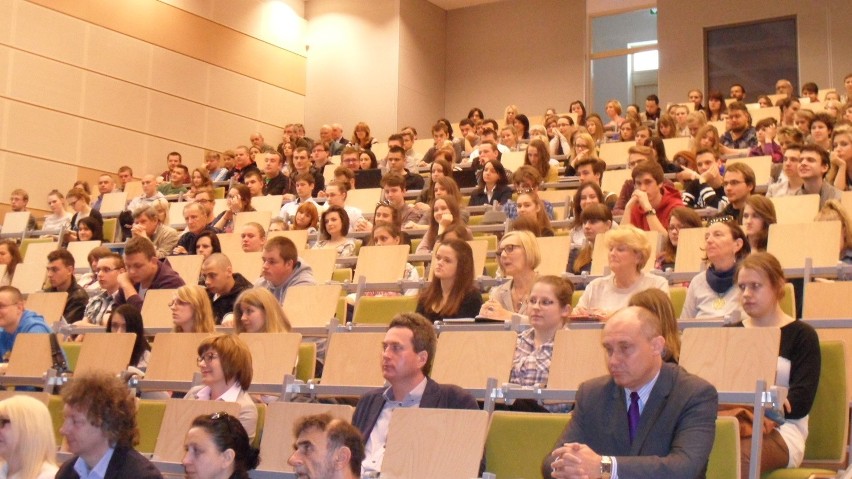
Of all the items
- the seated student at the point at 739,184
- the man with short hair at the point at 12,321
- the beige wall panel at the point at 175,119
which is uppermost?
the beige wall panel at the point at 175,119

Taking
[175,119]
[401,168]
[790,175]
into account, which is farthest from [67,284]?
[175,119]

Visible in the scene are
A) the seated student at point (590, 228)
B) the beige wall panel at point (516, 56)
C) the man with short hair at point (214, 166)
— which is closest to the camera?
the seated student at point (590, 228)

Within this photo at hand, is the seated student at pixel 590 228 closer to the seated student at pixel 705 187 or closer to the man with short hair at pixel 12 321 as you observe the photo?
the seated student at pixel 705 187

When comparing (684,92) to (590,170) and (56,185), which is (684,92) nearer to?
(590,170)

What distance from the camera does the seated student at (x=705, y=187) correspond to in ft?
18.4

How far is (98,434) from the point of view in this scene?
8.71ft

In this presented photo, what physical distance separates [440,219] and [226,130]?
6.48m

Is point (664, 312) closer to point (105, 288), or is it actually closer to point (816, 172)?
point (816, 172)

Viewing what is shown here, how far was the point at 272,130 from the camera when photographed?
11891 mm

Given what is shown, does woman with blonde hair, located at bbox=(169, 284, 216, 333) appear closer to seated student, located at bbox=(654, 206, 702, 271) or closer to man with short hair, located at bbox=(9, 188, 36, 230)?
seated student, located at bbox=(654, 206, 702, 271)

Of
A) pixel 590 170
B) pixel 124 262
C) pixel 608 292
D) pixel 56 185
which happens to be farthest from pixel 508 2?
pixel 608 292

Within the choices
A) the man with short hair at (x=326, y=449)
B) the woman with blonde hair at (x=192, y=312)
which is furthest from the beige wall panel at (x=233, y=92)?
the man with short hair at (x=326, y=449)

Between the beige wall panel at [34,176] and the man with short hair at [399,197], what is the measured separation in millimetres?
4503

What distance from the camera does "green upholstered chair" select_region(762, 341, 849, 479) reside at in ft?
8.88
